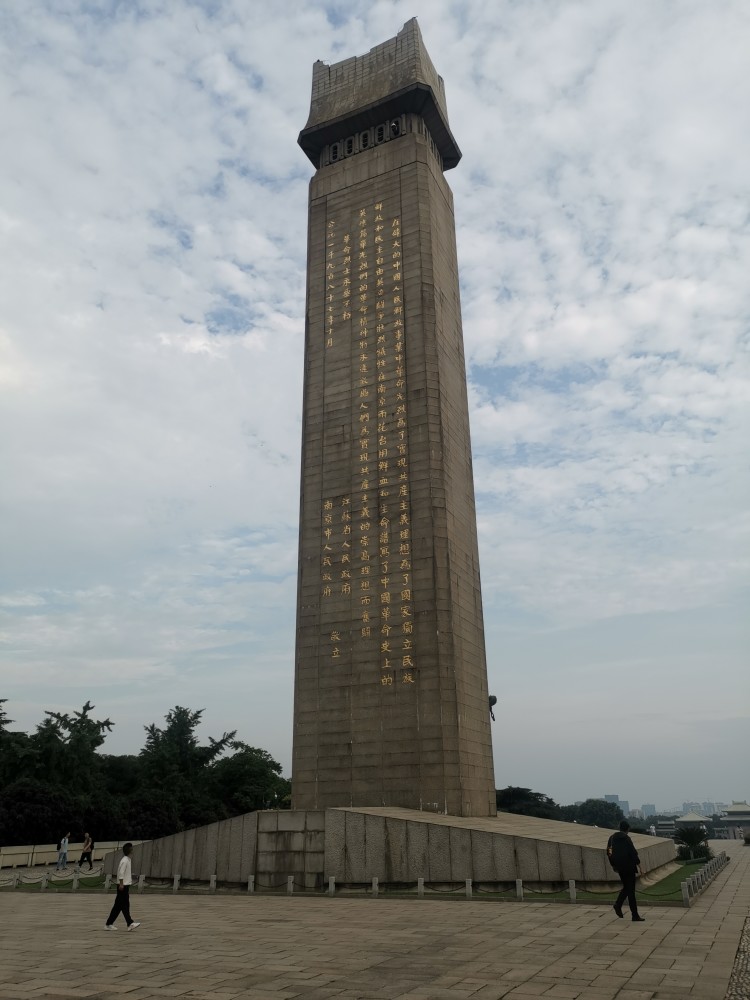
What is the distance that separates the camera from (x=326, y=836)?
20.1 meters

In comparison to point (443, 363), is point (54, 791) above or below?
below

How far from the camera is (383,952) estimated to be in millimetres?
10469

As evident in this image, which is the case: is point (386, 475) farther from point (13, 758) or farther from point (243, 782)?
point (243, 782)

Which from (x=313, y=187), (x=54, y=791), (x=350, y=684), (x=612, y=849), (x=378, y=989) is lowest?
(x=378, y=989)

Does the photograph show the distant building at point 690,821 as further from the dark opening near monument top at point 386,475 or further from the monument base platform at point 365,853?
the monument base platform at point 365,853

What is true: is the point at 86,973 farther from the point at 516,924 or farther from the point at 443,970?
the point at 516,924

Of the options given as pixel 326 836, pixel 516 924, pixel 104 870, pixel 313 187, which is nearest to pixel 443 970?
pixel 516 924

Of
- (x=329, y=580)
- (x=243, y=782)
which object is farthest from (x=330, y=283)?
(x=243, y=782)

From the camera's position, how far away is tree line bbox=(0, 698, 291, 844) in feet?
107

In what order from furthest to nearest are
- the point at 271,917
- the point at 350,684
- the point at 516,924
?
the point at 350,684 < the point at 271,917 < the point at 516,924

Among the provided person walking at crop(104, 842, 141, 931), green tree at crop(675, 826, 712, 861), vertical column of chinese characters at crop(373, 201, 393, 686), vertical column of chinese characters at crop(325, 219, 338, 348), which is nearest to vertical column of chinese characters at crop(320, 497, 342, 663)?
vertical column of chinese characters at crop(373, 201, 393, 686)

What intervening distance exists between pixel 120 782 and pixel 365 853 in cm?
3742

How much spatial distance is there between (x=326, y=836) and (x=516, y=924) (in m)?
8.29

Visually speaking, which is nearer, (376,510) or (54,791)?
(376,510)
